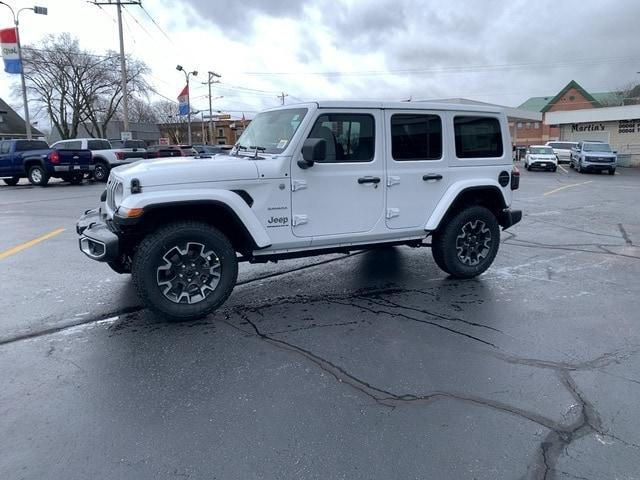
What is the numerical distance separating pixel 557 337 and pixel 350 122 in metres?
2.86

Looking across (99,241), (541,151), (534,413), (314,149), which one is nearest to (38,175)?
(99,241)

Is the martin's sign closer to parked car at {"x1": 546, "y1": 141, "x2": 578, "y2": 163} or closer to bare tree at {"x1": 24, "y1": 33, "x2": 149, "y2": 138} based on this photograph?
parked car at {"x1": 546, "y1": 141, "x2": 578, "y2": 163}

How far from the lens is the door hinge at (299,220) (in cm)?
482

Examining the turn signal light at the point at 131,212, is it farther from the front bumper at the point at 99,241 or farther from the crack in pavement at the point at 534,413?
the crack in pavement at the point at 534,413

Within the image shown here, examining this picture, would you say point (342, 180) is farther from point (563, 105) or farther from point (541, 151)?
point (563, 105)

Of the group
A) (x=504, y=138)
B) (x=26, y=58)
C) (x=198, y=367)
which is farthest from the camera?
(x=26, y=58)

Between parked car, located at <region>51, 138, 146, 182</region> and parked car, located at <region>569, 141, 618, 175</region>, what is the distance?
24948 millimetres

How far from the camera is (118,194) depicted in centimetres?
449

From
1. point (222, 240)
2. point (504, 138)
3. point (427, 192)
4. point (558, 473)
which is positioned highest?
point (504, 138)

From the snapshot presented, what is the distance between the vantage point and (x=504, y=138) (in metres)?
6.14

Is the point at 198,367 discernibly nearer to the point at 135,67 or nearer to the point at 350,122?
the point at 350,122

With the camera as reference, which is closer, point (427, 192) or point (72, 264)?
point (427, 192)

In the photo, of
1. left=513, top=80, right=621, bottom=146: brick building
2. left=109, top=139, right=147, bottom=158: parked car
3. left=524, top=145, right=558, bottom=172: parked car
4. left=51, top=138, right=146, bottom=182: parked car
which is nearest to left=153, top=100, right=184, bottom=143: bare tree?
left=513, top=80, right=621, bottom=146: brick building

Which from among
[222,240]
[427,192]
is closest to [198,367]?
[222,240]
